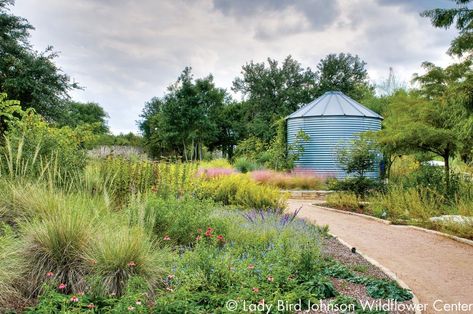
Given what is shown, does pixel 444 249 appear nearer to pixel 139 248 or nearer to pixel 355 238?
pixel 355 238

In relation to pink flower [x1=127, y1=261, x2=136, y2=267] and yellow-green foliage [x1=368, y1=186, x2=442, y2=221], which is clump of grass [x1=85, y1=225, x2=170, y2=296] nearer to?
pink flower [x1=127, y1=261, x2=136, y2=267]

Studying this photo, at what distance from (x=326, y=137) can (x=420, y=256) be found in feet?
41.6

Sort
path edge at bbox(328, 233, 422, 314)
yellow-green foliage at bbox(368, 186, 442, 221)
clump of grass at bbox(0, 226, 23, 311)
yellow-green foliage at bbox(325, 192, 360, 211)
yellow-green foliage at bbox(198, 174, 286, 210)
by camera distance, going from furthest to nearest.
→ 1. yellow-green foliage at bbox(325, 192, 360, 211)
2. yellow-green foliage at bbox(368, 186, 442, 221)
3. yellow-green foliage at bbox(198, 174, 286, 210)
4. path edge at bbox(328, 233, 422, 314)
5. clump of grass at bbox(0, 226, 23, 311)

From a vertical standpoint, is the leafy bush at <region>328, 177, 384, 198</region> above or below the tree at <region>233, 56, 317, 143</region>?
below

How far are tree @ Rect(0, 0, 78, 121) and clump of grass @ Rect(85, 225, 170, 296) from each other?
14280 mm

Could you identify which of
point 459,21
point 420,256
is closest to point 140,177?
point 420,256

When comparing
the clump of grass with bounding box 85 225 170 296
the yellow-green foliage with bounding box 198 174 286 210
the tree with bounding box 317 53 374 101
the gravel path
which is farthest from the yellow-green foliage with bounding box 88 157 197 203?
the tree with bounding box 317 53 374 101

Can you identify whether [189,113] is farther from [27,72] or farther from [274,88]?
[27,72]

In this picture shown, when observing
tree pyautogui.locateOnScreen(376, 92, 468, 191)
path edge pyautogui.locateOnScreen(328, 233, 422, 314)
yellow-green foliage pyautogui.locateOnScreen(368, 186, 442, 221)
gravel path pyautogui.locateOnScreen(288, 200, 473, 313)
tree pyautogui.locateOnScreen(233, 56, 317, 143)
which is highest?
tree pyautogui.locateOnScreen(233, 56, 317, 143)

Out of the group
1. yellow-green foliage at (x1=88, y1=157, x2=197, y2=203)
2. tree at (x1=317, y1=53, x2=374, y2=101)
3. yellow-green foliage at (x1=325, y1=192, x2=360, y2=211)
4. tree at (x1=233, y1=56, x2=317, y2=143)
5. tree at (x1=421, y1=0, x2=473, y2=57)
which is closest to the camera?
yellow-green foliage at (x1=88, y1=157, x2=197, y2=203)

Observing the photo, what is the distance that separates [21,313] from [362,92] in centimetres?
3714

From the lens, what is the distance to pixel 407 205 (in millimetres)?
9344

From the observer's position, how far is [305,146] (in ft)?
61.0

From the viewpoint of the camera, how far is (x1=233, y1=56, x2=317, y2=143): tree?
32281mm
